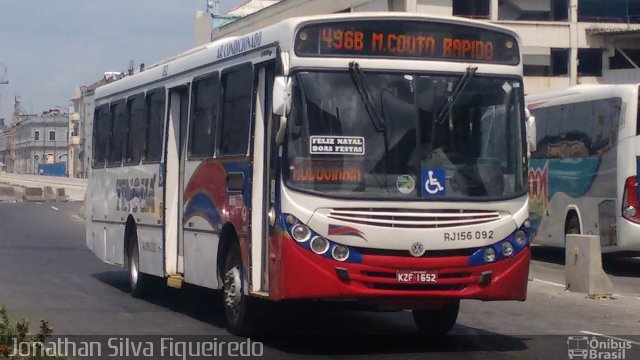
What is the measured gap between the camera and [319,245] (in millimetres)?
10742

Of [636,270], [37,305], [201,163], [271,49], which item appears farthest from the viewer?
[636,270]

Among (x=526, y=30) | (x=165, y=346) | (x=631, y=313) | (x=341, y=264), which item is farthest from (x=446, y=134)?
(x=526, y=30)

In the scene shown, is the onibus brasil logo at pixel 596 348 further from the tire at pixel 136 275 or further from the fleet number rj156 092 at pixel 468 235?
the tire at pixel 136 275

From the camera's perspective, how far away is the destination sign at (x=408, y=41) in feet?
36.6

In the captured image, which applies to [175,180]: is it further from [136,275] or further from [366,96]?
[366,96]

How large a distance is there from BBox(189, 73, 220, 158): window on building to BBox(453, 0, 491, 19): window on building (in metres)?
48.0

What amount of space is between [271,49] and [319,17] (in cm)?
Answer: 67

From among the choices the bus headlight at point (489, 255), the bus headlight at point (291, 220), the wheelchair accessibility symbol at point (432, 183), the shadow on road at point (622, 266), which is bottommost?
the shadow on road at point (622, 266)

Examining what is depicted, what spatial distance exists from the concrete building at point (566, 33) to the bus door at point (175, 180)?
149 ft

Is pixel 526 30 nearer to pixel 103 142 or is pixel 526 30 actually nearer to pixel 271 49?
pixel 103 142

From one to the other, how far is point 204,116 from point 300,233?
365 cm

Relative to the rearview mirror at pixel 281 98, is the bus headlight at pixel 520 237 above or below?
below

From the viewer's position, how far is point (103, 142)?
19.0 metres

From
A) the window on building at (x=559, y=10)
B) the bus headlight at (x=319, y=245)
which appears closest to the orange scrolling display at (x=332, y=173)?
the bus headlight at (x=319, y=245)
